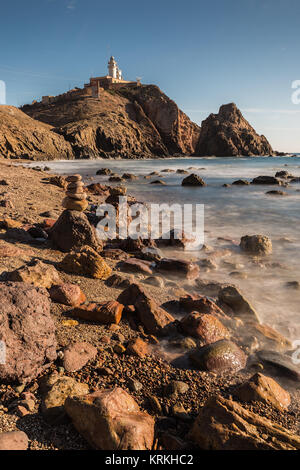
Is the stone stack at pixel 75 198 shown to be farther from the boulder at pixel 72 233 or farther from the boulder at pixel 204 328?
the boulder at pixel 204 328

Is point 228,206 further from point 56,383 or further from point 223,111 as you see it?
point 223,111

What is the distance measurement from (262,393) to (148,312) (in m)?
1.38

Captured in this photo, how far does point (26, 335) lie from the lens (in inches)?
87.9

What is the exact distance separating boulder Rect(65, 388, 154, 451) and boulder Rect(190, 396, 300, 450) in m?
0.32

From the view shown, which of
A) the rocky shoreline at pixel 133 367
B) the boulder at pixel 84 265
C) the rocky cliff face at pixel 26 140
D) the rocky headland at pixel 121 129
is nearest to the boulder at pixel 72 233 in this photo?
the rocky shoreline at pixel 133 367

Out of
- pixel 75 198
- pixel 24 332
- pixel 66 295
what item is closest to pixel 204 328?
pixel 66 295

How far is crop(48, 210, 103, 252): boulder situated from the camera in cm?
513

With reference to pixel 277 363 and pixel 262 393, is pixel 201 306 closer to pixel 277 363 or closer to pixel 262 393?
pixel 277 363

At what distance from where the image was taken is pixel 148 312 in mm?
3277

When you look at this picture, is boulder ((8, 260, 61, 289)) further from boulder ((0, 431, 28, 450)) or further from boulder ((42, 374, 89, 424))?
boulder ((0, 431, 28, 450))

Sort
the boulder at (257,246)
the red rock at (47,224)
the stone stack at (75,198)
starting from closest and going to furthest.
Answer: the stone stack at (75,198), the red rock at (47,224), the boulder at (257,246)

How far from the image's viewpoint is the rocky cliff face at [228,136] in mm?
86312

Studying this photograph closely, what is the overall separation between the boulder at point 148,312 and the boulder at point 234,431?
129 cm
